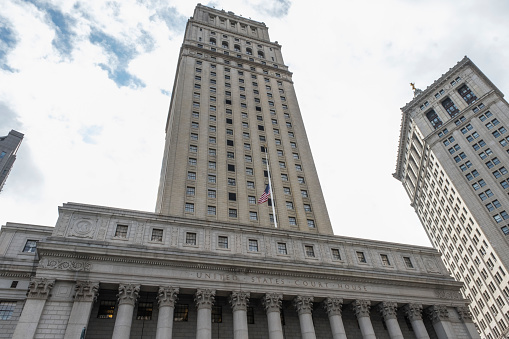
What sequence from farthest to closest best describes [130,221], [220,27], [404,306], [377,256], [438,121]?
[438,121], [220,27], [377,256], [404,306], [130,221]

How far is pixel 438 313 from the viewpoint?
35.0 m

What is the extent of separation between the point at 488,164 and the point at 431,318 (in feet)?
192

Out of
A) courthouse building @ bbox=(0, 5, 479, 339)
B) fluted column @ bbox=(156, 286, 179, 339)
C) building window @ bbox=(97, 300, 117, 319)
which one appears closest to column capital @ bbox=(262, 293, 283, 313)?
courthouse building @ bbox=(0, 5, 479, 339)

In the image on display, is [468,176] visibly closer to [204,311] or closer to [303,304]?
[303,304]

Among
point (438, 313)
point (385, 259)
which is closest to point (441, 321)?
point (438, 313)

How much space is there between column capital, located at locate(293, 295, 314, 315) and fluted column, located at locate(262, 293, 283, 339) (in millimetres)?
1468

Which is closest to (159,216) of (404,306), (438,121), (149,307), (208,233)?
(208,233)

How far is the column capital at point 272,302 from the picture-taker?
30.3 metres

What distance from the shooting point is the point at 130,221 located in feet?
106

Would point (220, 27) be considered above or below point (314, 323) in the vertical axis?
above

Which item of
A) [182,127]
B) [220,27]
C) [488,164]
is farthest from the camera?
[220,27]

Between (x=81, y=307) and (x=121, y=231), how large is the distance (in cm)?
744

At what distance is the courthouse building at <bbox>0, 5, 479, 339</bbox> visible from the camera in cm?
2725

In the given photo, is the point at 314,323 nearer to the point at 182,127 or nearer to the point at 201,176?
the point at 201,176
